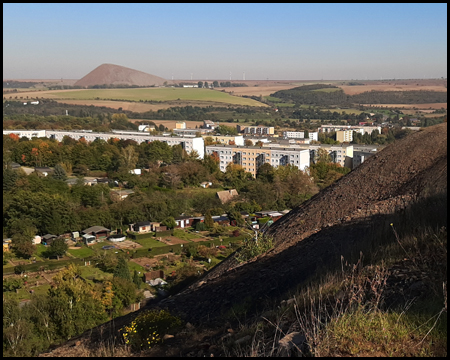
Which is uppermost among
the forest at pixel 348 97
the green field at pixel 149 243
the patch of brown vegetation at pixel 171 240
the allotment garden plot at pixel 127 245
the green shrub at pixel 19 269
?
the forest at pixel 348 97

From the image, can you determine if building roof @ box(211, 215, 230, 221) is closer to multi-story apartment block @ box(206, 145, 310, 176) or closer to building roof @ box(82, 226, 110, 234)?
building roof @ box(82, 226, 110, 234)

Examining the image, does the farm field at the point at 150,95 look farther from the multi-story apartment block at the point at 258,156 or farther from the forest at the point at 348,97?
the multi-story apartment block at the point at 258,156

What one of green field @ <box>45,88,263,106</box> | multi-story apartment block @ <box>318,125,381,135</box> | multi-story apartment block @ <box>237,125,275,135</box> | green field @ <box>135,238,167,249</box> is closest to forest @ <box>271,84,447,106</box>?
green field @ <box>45,88,263,106</box>

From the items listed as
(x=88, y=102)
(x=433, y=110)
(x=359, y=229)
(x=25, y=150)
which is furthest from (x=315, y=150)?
(x=88, y=102)

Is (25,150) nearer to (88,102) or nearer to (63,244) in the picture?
(63,244)

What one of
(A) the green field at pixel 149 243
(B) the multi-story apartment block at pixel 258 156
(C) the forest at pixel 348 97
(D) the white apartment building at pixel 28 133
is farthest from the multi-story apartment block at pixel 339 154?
(C) the forest at pixel 348 97

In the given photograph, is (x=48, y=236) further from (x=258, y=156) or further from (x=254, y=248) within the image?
(x=258, y=156)
